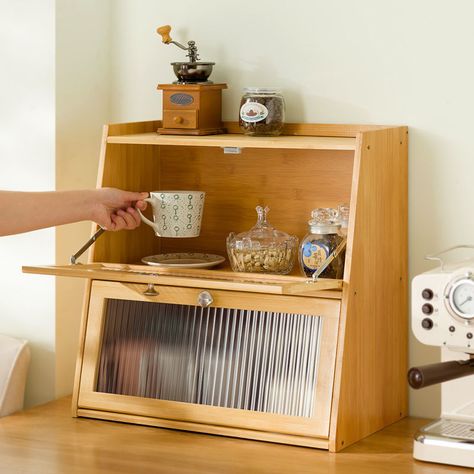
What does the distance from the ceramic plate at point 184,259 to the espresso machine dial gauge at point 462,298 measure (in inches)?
20.2

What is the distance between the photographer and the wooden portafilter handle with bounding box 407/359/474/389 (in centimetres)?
156

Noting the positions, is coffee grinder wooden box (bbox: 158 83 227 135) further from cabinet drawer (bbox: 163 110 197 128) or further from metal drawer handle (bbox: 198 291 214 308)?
metal drawer handle (bbox: 198 291 214 308)

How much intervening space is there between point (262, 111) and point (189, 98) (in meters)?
0.16

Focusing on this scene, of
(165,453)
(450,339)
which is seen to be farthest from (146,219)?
(450,339)

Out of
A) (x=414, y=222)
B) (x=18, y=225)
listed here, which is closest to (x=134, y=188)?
(x=18, y=225)

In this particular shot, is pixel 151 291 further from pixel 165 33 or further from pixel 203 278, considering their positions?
pixel 165 33

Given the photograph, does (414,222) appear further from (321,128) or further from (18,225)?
(18,225)

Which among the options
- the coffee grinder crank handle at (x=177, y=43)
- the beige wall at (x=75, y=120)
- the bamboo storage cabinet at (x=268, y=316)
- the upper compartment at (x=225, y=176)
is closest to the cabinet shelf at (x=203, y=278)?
the bamboo storage cabinet at (x=268, y=316)

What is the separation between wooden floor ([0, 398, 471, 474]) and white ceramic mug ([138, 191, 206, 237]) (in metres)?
0.39

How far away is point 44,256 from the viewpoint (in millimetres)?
2189

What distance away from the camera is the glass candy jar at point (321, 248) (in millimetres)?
A: 1894

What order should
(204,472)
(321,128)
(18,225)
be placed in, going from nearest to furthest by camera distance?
1. (204,472)
2. (18,225)
3. (321,128)

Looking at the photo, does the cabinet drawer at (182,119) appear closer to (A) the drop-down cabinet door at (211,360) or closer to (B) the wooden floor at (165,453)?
(A) the drop-down cabinet door at (211,360)

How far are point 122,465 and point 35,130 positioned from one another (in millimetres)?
782
